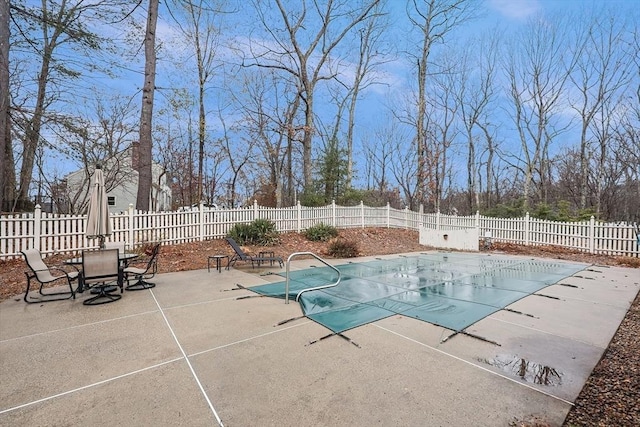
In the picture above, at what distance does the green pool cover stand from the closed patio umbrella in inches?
116

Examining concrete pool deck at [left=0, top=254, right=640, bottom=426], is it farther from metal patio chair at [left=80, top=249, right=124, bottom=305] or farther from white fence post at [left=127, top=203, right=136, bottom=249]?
white fence post at [left=127, top=203, right=136, bottom=249]

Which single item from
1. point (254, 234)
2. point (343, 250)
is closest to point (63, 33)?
point (254, 234)

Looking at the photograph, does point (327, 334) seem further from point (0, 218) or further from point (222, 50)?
point (222, 50)

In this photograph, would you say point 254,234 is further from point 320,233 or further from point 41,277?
point 41,277

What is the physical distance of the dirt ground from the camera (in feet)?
7.34

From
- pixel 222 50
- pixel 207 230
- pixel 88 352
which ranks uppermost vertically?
pixel 222 50

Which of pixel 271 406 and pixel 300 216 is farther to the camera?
pixel 300 216

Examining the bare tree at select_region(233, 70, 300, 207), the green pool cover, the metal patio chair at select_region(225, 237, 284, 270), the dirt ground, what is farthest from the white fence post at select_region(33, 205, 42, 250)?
the bare tree at select_region(233, 70, 300, 207)

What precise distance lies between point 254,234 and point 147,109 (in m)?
5.47

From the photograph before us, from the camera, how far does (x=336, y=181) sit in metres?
18.2

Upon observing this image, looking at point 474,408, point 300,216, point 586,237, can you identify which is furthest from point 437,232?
point 474,408

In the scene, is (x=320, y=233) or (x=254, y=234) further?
(x=320, y=233)

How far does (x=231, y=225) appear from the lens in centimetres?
1127

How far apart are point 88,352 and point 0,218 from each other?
22.9ft
